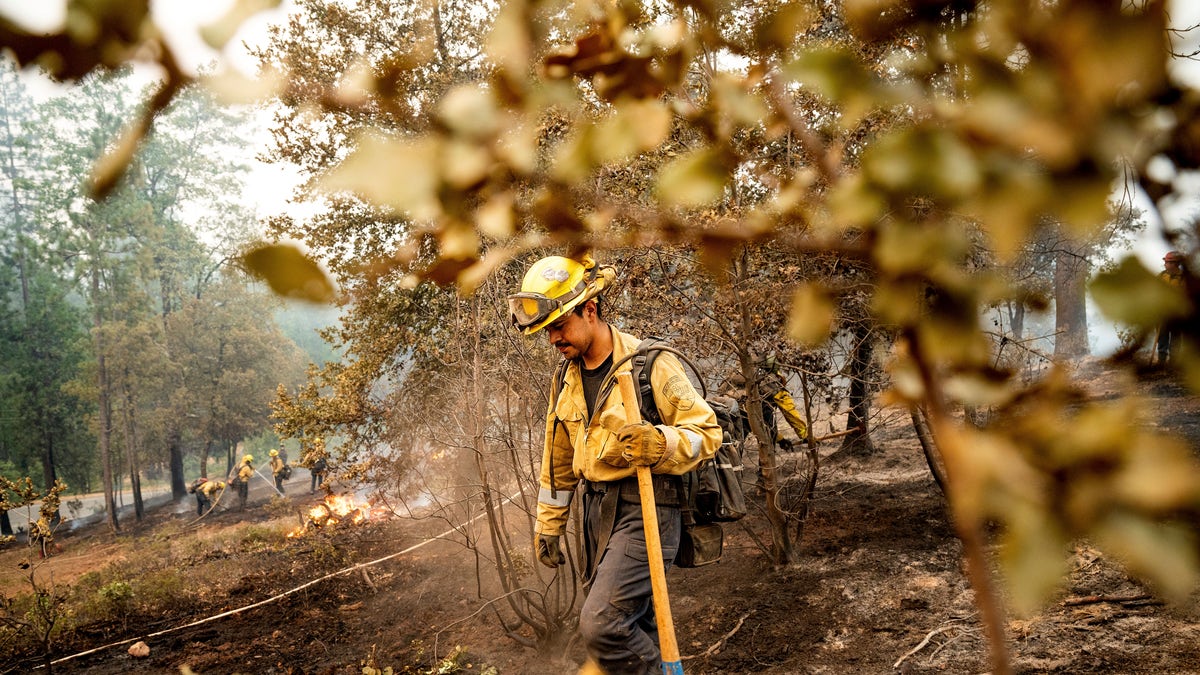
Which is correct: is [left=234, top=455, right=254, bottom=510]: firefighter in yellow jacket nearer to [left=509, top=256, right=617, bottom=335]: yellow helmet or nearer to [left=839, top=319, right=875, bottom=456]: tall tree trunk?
[left=839, top=319, right=875, bottom=456]: tall tree trunk

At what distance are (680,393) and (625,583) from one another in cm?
101

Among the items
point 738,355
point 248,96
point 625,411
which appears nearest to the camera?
point 248,96

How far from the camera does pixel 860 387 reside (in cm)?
745

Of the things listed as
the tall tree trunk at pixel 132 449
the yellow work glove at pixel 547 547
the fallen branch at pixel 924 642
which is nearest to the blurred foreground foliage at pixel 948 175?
the yellow work glove at pixel 547 547

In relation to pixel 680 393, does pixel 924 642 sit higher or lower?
lower

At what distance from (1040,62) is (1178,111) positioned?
141mm

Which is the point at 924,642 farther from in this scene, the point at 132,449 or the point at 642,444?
the point at 132,449

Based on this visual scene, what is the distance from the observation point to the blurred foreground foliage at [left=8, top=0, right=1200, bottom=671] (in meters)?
0.37

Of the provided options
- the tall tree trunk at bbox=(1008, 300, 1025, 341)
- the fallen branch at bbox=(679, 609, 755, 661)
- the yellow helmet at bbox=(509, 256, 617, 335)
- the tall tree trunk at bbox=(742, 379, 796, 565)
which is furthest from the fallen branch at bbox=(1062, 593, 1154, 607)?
the yellow helmet at bbox=(509, 256, 617, 335)

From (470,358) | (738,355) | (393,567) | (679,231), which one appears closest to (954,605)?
(738,355)

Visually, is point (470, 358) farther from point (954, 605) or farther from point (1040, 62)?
point (1040, 62)

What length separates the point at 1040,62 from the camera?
1.23ft

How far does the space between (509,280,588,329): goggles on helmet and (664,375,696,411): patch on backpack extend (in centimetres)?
69

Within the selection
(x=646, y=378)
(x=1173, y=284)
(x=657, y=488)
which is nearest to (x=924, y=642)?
(x=657, y=488)
